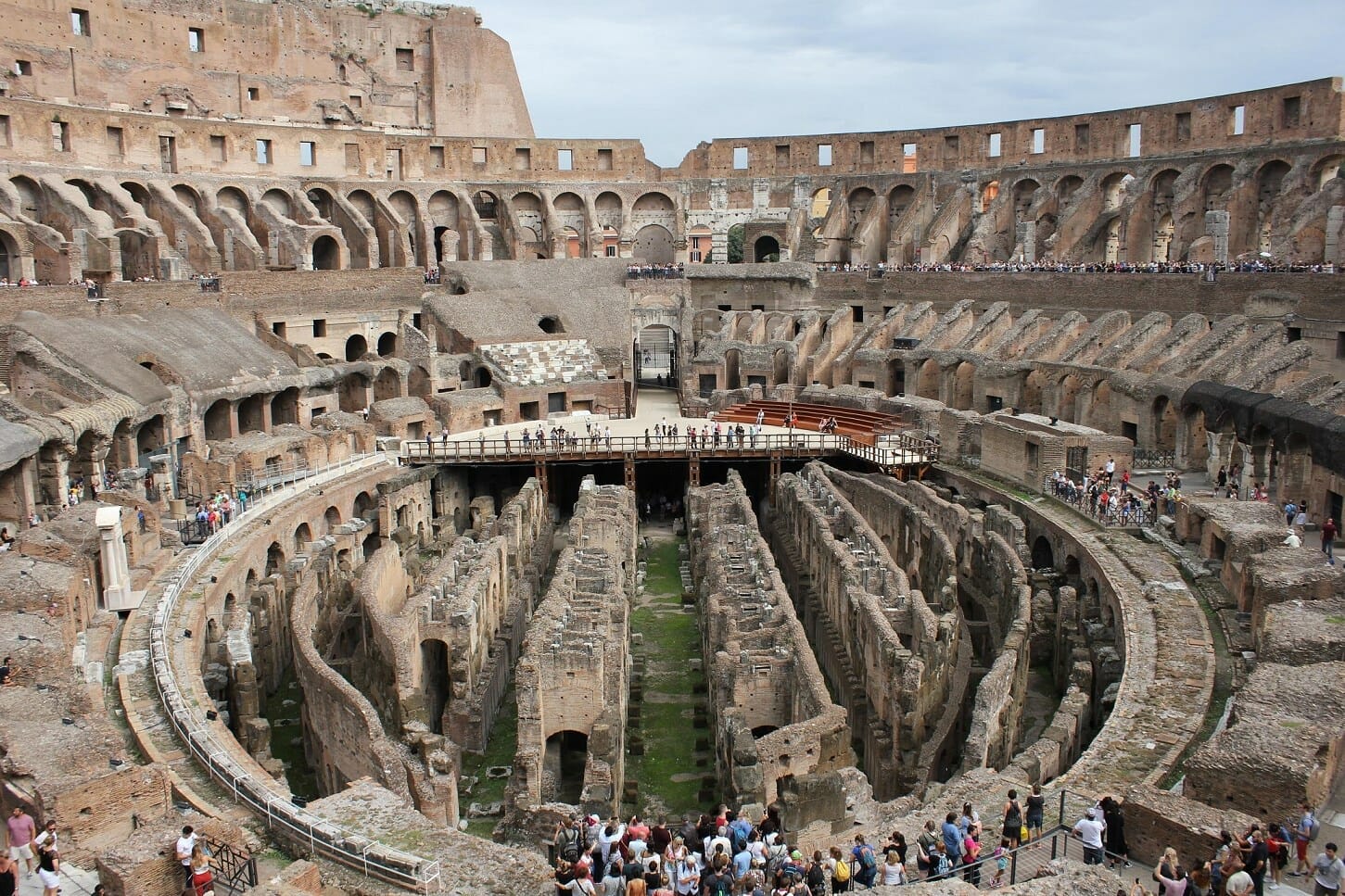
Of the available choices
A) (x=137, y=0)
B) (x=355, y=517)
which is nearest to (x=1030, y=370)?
(x=355, y=517)

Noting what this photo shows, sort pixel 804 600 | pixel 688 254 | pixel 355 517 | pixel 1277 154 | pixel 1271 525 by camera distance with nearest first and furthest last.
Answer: pixel 1271 525, pixel 804 600, pixel 355 517, pixel 1277 154, pixel 688 254

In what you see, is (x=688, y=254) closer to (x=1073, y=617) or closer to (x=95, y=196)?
(x=95, y=196)

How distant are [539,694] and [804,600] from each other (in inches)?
382

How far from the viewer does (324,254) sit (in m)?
47.3

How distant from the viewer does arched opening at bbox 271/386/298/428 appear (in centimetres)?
3509

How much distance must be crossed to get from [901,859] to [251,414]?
27504 mm

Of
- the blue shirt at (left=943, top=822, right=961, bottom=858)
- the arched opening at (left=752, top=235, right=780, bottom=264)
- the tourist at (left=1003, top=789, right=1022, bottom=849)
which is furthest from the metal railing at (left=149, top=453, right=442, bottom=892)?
the arched opening at (left=752, top=235, right=780, bottom=264)

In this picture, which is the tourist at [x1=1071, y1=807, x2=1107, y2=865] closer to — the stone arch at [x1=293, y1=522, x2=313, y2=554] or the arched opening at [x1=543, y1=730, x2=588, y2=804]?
the arched opening at [x1=543, y1=730, x2=588, y2=804]

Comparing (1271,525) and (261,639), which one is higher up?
(1271,525)

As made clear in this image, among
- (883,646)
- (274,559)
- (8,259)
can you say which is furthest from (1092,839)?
(8,259)

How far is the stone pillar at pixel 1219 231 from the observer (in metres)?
37.8

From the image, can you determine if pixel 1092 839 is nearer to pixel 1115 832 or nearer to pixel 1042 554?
pixel 1115 832

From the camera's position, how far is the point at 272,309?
3931 cm

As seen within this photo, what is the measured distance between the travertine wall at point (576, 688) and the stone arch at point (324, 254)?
29.6 m
